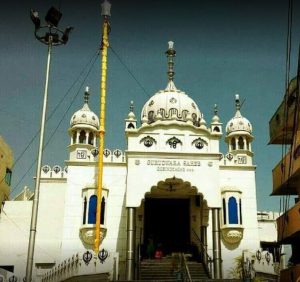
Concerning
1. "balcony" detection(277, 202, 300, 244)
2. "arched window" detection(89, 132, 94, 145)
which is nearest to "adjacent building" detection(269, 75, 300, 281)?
"balcony" detection(277, 202, 300, 244)

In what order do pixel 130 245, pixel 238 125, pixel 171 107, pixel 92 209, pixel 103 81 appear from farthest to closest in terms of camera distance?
pixel 238 125 < pixel 171 107 < pixel 103 81 < pixel 92 209 < pixel 130 245

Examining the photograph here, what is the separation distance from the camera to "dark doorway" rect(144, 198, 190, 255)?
28938mm

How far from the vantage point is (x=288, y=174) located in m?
24.2

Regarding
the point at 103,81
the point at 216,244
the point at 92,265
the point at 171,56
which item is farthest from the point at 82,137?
the point at 92,265

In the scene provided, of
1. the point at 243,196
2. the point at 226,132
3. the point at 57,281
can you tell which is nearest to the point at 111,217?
the point at 57,281

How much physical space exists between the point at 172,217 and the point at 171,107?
279 inches

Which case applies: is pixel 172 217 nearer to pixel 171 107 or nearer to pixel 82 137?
pixel 171 107

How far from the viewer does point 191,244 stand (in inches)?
1109

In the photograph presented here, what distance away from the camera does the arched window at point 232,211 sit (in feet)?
92.5

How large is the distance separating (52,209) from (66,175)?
232 centimetres

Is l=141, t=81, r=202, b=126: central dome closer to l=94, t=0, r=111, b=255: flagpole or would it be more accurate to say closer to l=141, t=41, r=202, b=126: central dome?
l=141, t=41, r=202, b=126: central dome

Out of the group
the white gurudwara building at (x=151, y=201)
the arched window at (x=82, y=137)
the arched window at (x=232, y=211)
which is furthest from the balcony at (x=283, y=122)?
the arched window at (x=82, y=137)

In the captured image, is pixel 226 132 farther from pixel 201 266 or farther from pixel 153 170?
pixel 201 266

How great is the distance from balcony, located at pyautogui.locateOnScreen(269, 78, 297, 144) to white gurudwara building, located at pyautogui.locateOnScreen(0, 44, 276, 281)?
304 cm
